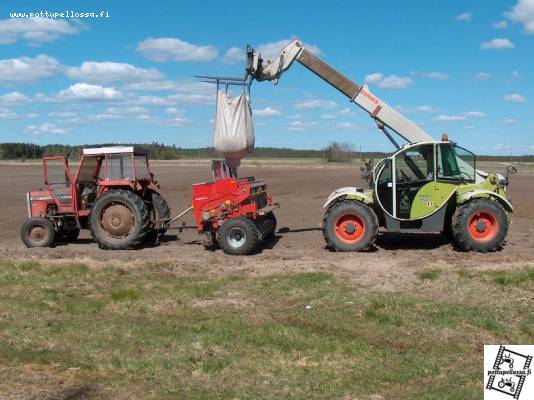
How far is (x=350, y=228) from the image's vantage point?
1197 centimetres

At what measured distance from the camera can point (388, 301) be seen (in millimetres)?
7949

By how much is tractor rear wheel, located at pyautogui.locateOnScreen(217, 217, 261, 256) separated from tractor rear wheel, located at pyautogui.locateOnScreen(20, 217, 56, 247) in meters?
4.06

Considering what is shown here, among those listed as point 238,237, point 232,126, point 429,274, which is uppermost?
point 232,126

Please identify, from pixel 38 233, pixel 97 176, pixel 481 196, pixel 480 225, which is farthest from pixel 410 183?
pixel 38 233

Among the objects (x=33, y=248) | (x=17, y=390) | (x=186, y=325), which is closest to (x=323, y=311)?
(x=186, y=325)

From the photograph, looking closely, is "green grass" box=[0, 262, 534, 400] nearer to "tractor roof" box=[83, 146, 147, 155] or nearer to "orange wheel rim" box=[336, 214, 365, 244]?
"orange wheel rim" box=[336, 214, 365, 244]

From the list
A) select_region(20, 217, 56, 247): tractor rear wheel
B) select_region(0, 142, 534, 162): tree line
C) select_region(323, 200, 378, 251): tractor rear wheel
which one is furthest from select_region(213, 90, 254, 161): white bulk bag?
select_region(0, 142, 534, 162): tree line

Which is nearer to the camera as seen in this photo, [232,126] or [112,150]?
[232,126]

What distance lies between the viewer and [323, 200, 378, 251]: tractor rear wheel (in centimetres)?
1184

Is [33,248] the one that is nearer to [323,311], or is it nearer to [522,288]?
[323,311]

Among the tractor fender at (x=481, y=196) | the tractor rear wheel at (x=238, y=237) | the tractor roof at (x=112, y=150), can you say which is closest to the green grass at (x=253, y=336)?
the tractor rear wheel at (x=238, y=237)

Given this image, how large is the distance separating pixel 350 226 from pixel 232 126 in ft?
10.1

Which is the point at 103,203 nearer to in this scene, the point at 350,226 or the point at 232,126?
the point at 232,126

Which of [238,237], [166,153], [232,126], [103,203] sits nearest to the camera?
[238,237]
